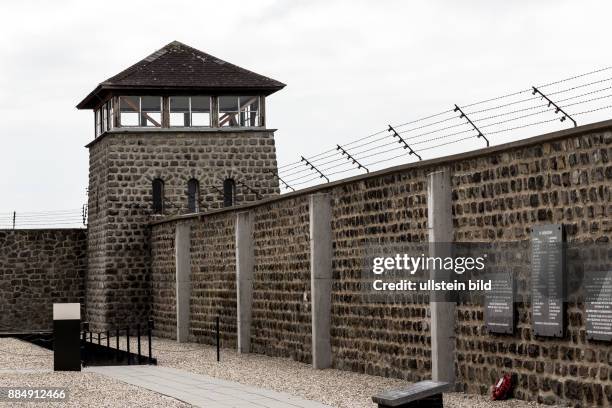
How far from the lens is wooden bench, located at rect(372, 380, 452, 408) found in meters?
10.1

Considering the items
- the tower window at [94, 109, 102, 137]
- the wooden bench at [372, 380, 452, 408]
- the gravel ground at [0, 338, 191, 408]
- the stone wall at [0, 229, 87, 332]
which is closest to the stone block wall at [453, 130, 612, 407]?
the wooden bench at [372, 380, 452, 408]

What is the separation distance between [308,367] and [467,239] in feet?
16.0

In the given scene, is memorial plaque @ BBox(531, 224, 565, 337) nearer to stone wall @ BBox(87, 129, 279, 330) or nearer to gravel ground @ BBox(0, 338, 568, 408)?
gravel ground @ BBox(0, 338, 568, 408)

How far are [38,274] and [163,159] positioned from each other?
6.18 meters

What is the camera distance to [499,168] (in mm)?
13234

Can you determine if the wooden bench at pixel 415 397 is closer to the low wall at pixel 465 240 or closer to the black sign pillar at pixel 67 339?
the low wall at pixel 465 240

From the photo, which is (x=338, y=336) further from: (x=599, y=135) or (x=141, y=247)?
(x=141, y=247)

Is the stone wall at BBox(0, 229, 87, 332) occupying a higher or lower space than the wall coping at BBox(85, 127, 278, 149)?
lower

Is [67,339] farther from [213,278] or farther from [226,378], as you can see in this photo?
[213,278]

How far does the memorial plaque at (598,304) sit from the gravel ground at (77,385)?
4128 millimetres

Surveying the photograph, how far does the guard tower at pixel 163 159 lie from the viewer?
30.8m

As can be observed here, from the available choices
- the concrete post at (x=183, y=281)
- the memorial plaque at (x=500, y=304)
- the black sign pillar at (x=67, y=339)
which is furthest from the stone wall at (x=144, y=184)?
the memorial plaque at (x=500, y=304)

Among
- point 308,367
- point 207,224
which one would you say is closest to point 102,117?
point 207,224

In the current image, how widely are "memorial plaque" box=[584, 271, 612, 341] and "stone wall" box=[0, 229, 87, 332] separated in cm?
2460
